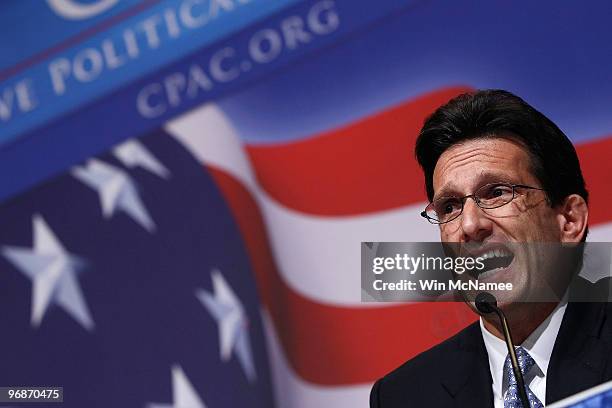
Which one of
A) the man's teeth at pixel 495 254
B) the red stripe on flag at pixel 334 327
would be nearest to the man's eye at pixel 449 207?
the man's teeth at pixel 495 254

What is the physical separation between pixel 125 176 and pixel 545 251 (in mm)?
1185

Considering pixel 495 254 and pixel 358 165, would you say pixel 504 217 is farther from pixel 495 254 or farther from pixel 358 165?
pixel 358 165

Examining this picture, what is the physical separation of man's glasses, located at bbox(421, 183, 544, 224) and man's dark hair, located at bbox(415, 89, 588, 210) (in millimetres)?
58

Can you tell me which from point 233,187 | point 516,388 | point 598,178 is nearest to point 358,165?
point 233,187

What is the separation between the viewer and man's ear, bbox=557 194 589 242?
1617mm

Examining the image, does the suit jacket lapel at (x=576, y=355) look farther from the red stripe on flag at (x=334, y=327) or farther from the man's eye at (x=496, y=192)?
the red stripe on flag at (x=334, y=327)

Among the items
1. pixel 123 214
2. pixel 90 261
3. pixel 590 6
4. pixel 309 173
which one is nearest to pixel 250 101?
pixel 309 173

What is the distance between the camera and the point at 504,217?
1.54m

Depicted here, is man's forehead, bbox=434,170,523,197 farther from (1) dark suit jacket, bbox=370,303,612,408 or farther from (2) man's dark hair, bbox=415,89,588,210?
(1) dark suit jacket, bbox=370,303,612,408

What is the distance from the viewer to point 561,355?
150 centimetres

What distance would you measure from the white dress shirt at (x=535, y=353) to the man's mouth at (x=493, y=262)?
5.1 inches

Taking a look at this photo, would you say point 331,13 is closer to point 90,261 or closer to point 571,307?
point 90,261

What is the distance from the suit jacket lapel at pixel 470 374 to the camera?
1.54 m

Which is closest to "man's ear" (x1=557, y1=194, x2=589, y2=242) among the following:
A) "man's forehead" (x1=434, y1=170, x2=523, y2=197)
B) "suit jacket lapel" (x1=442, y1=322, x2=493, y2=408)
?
"man's forehead" (x1=434, y1=170, x2=523, y2=197)
